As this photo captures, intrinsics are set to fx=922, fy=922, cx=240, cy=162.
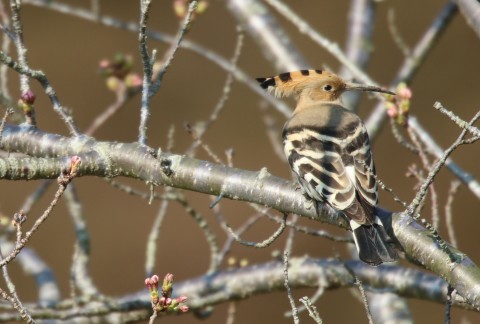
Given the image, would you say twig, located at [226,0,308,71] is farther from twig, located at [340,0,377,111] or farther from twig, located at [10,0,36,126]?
twig, located at [10,0,36,126]

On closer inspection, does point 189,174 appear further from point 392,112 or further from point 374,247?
point 392,112

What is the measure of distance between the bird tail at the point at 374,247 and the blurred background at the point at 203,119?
2.72m

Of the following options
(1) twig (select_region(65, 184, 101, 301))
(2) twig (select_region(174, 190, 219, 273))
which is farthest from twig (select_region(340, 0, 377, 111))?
(1) twig (select_region(65, 184, 101, 301))

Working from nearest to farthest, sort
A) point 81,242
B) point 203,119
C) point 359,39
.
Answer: point 81,242 → point 359,39 → point 203,119

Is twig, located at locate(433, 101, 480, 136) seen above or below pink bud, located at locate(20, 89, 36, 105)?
below

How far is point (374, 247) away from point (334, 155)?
53 centimetres

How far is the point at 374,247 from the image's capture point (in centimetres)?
275

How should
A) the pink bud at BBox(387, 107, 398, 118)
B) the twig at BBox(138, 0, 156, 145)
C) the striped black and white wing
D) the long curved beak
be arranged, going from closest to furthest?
the twig at BBox(138, 0, 156, 145)
the striped black and white wing
the pink bud at BBox(387, 107, 398, 118)
the long curved beak

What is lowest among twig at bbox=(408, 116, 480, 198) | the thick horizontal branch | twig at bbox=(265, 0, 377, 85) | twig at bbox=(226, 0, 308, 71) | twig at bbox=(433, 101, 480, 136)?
twig at bbox=(433, 101, 480, 136)

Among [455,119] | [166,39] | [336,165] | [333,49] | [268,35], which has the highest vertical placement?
[268,35]

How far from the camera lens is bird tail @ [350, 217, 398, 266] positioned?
2.73 meters

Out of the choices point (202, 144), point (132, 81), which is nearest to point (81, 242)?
point (132, 81)

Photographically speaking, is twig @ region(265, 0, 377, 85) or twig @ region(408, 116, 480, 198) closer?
twig @ region(408, 116, 480, 198)

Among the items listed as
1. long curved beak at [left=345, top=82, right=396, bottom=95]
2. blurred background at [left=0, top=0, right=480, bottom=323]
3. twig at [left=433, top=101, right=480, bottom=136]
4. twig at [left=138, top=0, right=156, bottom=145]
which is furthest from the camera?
blurred background at [left=0, top=0, right=480, bottom=323]
